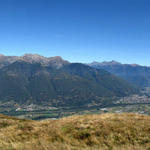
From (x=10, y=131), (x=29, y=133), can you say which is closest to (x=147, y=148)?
(x=29, y=133)

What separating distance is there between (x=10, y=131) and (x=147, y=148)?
12214 mm

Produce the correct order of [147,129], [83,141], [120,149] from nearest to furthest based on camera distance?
1. [120,149]
2. [83,141]
3. [147,129]

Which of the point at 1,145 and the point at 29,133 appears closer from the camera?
the point at 1,145

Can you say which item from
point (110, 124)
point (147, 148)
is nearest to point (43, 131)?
point (110, 124)

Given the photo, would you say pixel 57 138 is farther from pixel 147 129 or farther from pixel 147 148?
pixel 147 129

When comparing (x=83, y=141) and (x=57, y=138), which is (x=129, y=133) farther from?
(x=57, y=138)

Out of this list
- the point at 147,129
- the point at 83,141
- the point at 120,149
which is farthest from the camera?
the point at 147,129

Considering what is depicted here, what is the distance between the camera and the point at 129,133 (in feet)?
45.3

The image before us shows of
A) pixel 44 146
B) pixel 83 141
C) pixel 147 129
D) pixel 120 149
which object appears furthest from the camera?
pixel 147 129

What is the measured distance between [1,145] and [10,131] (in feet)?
12.6

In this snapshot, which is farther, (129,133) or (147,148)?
(129,133)

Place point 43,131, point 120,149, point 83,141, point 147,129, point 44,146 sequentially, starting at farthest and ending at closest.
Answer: point 43,131 → point 147,129 → point 83,141 → point 44,146 → point 120,149

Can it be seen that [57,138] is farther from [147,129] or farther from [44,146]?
[147,129]

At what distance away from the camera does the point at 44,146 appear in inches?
453
